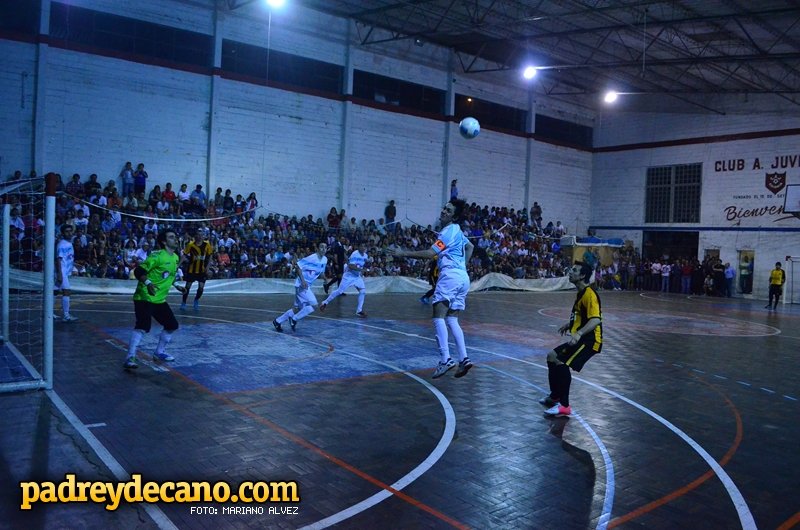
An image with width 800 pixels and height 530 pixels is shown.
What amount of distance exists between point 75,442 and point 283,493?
2196 millimetres

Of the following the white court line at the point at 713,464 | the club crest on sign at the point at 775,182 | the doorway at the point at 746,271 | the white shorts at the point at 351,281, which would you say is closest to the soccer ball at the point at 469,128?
the white shorts at the point at 351,281

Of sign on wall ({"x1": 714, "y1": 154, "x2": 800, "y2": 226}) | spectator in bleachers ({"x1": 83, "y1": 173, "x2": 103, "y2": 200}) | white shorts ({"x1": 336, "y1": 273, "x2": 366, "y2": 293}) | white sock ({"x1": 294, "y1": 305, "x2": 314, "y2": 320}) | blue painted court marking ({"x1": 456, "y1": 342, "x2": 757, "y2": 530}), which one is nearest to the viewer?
blue painted court marking ({"x1": 456, "y1": 342, "x2": 757, "y2": 530})

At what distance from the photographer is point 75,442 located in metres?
5.56

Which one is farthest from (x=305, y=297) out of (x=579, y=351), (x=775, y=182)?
(x=775, y=182)

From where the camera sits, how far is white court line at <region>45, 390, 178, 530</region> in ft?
14.0

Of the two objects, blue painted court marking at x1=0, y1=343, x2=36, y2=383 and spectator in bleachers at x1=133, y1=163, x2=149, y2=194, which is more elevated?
spectator in bleachers at x1=133, y1=163, x2=149, y2=194

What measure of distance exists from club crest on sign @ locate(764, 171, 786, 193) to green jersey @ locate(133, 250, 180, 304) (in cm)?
3302

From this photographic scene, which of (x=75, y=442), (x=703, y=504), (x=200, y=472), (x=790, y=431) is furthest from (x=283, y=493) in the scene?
(x=790, y=431)

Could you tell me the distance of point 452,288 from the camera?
25.2 ft

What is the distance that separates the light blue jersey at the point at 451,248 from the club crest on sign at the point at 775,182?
31022mm

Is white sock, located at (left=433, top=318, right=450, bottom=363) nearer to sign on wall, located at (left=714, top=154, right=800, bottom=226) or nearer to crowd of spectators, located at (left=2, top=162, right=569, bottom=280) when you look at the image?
crowd of spectators, located at (left=2, top=162, right=569, bottom=280)

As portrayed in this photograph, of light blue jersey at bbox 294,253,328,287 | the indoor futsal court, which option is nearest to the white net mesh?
the indoor futsal court

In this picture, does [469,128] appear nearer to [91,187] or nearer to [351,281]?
[351,281]

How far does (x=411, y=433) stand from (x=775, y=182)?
33130 millimetres
